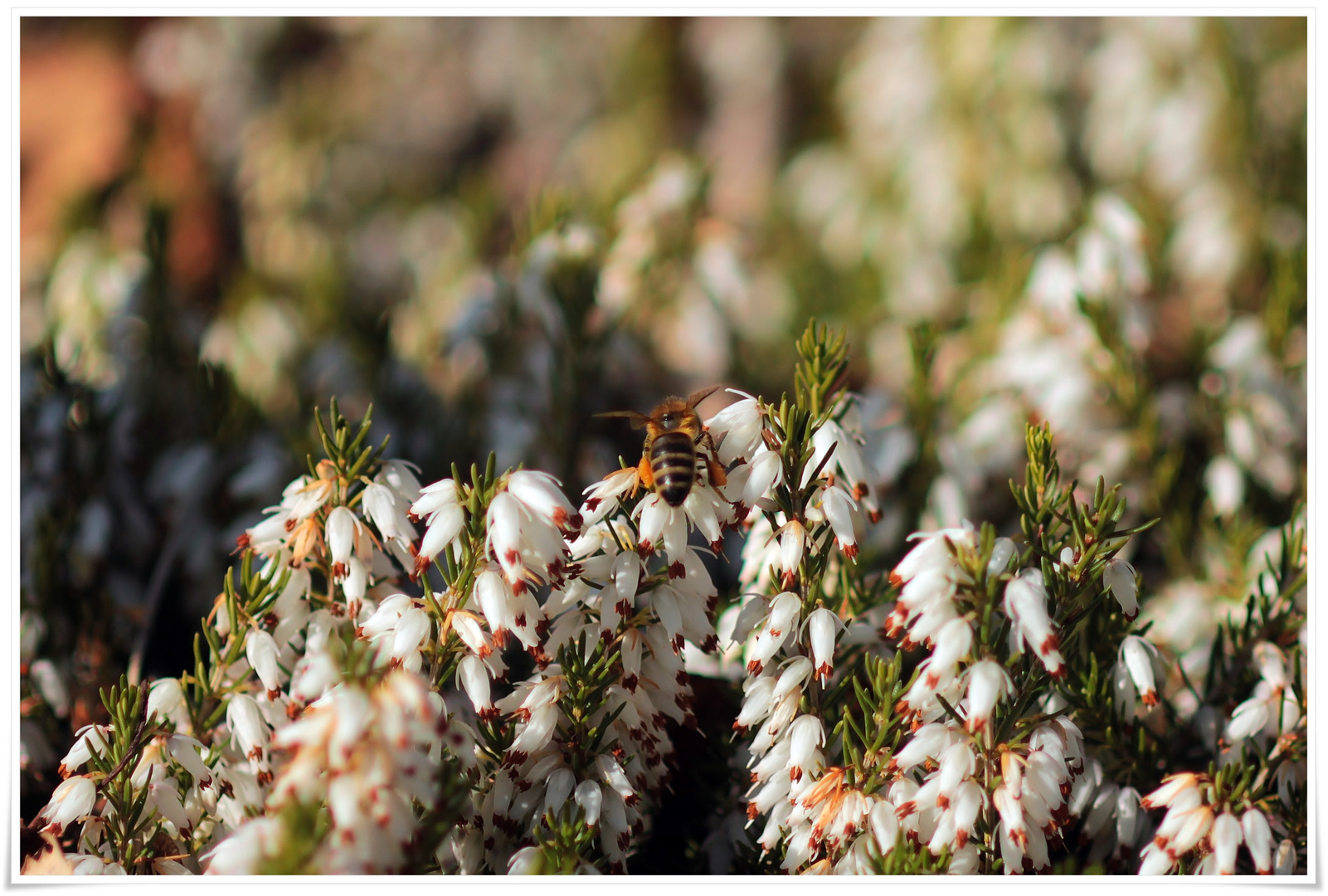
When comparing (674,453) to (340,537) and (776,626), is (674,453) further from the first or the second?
(340,537)

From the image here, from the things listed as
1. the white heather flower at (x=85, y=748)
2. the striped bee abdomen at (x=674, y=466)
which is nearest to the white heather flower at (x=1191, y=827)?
the striped bee abdomen at (x=674, y=466)

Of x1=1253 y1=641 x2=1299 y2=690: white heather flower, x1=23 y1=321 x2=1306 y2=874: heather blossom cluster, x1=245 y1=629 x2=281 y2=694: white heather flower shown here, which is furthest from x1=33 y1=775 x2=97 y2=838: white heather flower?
x1=1253 y1=641 x2=1299 y2=690: white heather flower

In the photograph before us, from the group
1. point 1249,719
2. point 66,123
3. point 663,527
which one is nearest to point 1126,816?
point 1249,719

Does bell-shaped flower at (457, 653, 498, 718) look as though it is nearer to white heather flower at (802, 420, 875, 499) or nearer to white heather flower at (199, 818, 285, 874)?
white heather flower at (199, 818, 285, 874)

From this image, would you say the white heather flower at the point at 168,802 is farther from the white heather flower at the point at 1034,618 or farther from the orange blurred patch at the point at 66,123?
the orange blurred patch at the point at 66,123

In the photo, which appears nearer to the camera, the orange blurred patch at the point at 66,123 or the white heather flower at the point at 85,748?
the white heather flower at the point at 85,748

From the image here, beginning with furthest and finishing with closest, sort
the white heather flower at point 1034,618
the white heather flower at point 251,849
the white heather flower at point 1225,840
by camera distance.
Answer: the white heather flower at point 1225,840
the white heather flower at point 1034,618
the white heather flower at point 251,849

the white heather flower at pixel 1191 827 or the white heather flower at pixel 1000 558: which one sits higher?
the white heather flower at pixel 1000 558

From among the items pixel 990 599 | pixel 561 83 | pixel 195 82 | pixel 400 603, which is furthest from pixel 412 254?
pixel 990 599
